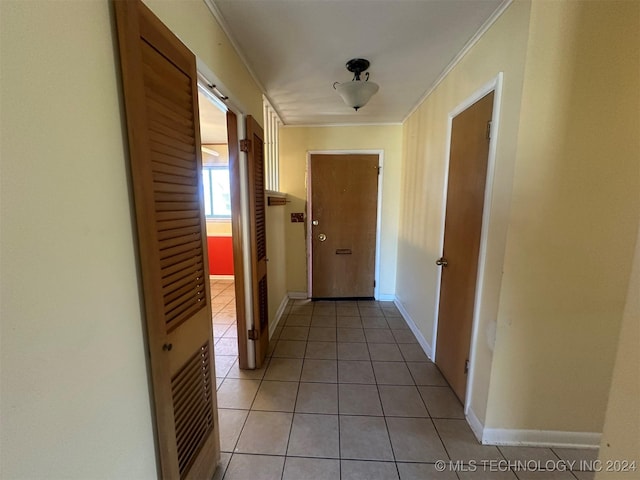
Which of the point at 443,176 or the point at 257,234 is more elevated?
the point at 443,176

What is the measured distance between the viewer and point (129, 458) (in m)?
0.83

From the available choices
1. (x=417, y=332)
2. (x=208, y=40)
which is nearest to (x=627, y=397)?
(x=208, y=40)

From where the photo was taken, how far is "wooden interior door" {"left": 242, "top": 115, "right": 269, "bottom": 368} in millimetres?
1964

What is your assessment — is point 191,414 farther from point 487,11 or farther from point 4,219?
point 487,11

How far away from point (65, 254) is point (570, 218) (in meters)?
1.96

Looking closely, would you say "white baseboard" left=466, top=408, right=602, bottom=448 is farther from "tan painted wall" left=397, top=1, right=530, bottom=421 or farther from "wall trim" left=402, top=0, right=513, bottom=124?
"wall trim" left=402, top=0, right=513, bottom=124

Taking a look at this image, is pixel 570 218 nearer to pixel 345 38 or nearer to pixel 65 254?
pixel 345 38

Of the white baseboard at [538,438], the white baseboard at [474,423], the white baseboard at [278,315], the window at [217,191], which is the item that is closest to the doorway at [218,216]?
the window at [217,191]

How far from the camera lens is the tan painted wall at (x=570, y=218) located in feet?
3.88

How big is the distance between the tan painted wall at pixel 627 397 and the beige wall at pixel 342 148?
2.93 meters

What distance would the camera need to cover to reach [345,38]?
1.61m

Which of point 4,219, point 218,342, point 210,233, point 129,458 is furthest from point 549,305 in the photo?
point 210,233

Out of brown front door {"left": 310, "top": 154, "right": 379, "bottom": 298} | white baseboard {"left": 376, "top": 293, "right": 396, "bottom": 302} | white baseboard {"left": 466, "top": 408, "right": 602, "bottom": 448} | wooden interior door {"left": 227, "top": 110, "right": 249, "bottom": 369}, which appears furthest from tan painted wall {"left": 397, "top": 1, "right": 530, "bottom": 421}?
wooden interior door {"left": 227, "top": 110, "right": 249, "bottom": 369}

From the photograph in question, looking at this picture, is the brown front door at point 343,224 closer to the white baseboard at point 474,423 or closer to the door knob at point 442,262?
the door knob at point 442,262
